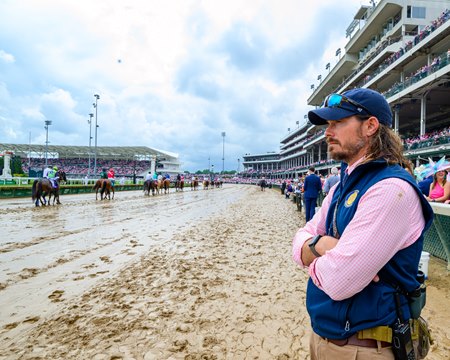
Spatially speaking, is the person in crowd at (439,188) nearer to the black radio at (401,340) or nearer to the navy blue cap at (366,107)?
the navy blue cap at (366,107)

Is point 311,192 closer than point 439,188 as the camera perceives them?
No

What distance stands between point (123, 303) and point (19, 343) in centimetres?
107

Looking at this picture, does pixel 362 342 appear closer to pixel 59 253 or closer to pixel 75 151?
pixel 59 253

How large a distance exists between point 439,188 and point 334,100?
5959mm

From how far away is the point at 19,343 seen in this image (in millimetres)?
2721

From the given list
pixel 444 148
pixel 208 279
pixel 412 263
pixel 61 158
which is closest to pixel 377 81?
pixel 444 148

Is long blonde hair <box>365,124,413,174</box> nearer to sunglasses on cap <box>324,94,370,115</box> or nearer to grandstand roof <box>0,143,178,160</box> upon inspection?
sunglasses on cap <box>324,94,370,115</box>

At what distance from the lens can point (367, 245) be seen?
1143 mm

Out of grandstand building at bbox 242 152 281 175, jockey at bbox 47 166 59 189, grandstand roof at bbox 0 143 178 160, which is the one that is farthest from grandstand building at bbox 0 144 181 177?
jockey at bbox 47 166 59 189

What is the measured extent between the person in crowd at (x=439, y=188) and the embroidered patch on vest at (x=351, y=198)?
5.75 metres

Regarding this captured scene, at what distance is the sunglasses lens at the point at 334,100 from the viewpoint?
151 cm

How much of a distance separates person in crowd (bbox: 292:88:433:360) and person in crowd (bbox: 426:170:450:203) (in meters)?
5.55

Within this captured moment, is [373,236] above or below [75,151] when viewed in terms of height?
below

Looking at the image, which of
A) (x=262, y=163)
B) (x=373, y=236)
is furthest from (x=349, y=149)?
(x=262, y=163)
